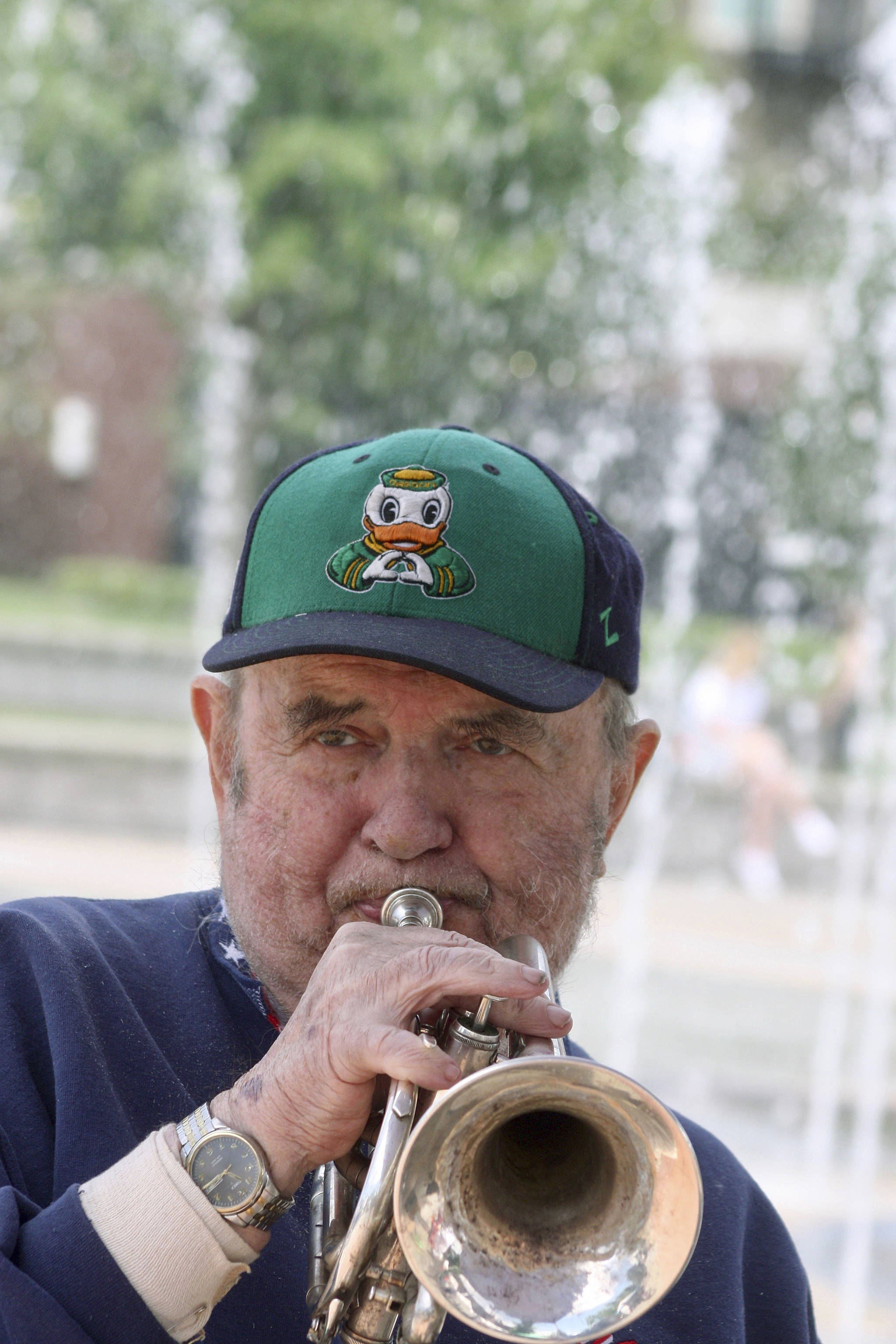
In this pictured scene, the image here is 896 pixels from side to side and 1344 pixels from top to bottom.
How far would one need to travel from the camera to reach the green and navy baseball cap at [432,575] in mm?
1733

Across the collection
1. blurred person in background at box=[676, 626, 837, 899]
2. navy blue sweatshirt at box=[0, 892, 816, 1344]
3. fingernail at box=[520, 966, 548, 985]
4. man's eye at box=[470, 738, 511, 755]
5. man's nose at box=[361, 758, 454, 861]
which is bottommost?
blurred person in background at box=[676, 626, 837, 899]

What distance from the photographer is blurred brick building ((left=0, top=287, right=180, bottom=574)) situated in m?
15.9

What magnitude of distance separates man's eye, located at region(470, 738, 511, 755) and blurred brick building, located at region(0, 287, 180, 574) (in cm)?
1427

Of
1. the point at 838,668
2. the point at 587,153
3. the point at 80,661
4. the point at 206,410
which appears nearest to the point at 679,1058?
the point at 838,668

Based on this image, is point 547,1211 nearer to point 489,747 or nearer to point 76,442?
point 489,747

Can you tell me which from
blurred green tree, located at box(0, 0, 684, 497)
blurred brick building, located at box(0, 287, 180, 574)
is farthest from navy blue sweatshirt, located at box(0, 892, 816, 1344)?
blurred brick building, located at box(0, 287, 180, 574)

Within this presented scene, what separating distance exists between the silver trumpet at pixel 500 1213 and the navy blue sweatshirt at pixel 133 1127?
0.18 meters

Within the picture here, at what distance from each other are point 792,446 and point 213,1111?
463 inches

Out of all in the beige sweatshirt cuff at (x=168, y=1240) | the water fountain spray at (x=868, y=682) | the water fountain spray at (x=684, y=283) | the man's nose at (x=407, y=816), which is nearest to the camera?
the beige sweatshirt cuff at (x=168, y=1240)

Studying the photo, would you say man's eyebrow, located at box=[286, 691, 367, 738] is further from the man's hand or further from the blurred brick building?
the blurred brick building

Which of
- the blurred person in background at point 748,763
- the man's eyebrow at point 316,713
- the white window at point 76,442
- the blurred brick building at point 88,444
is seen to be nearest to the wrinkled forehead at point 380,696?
the man's eyebrow at point 316,713

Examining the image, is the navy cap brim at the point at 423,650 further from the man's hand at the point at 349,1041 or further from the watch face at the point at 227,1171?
the watch face at the point at 227,1171

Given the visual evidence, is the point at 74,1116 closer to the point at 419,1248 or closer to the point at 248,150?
the point at 419,1248

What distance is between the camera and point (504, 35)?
11734 mm
